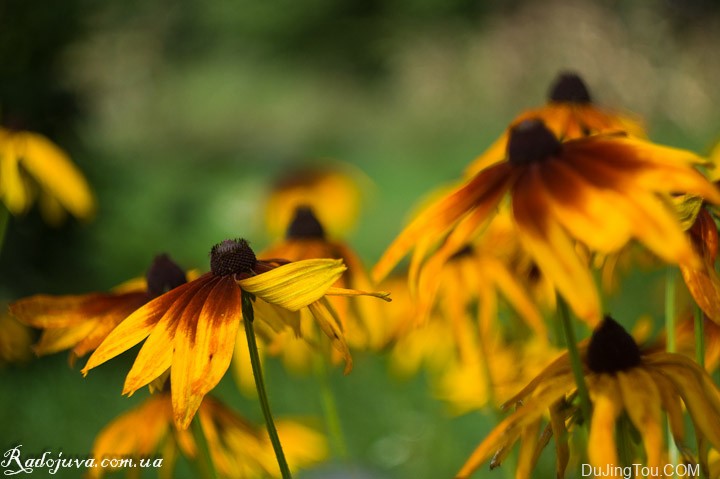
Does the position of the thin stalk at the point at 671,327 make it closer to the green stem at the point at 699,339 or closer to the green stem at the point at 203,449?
the green stem at the point at 699,339

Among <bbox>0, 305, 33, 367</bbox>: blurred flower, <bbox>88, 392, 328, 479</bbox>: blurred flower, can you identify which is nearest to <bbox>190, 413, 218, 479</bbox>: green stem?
<bbox>88, 392, 328, 479</bbox>: blurred flower

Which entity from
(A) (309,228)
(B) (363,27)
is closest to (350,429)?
(A) (309,228)

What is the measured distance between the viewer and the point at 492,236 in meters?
1.29

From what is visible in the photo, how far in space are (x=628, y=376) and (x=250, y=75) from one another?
11582mm

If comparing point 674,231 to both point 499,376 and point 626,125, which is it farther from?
point 499,376

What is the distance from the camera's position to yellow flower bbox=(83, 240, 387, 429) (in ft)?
2.40

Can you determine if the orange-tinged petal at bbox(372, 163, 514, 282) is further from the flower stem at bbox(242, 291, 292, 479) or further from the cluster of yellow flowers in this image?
the flower stem at bbox(242, 291, 292, 479)

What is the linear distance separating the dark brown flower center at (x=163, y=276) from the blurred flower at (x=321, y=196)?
2.19m

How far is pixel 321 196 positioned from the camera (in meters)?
3.73

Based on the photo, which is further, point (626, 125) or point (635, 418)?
A: point (626, 125)

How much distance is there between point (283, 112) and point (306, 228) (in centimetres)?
903

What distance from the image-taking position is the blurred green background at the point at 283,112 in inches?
132

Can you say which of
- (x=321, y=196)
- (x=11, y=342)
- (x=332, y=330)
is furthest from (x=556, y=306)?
(x=321, y=196)

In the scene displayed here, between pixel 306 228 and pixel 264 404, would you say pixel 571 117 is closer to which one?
pixel 306 228
